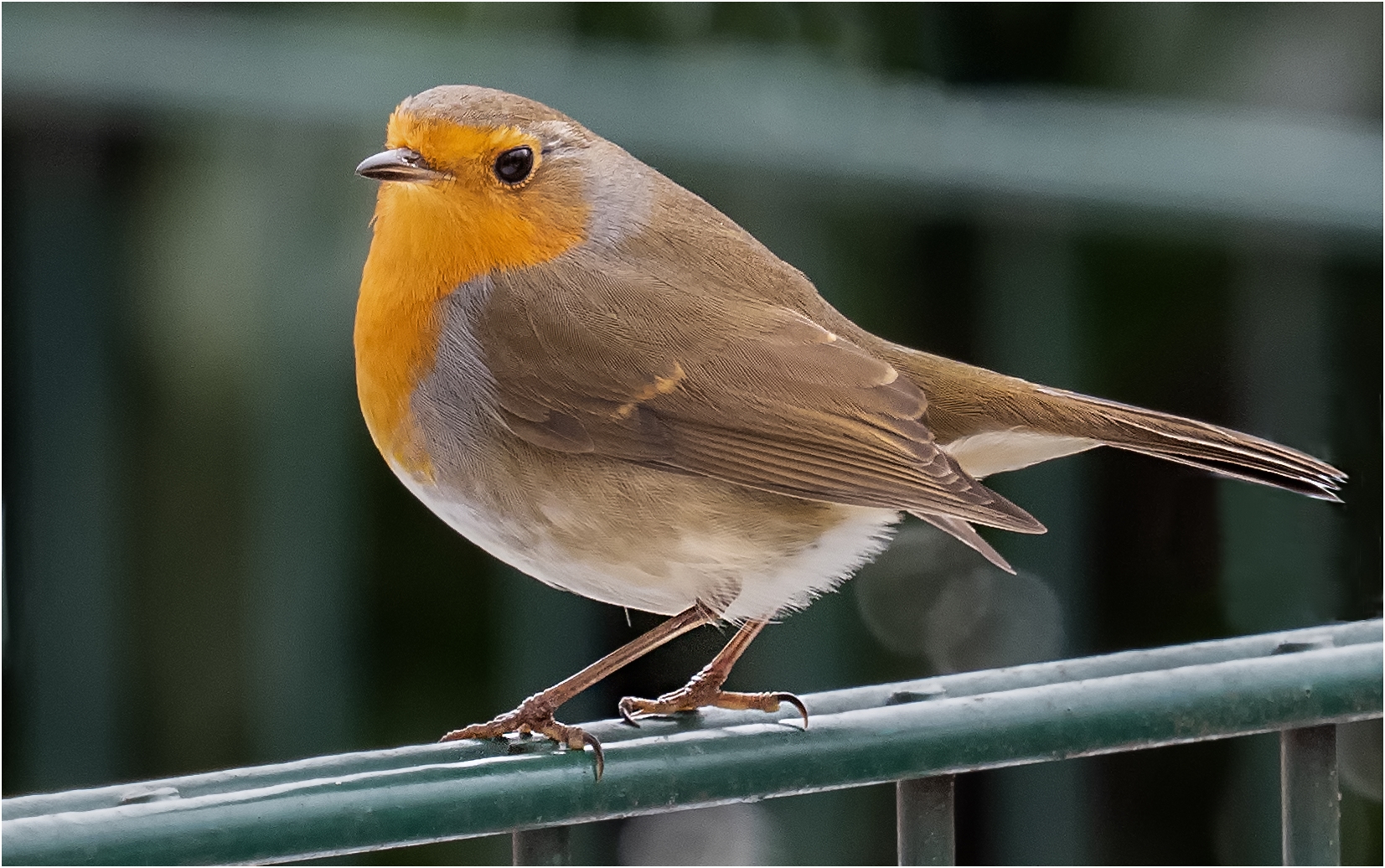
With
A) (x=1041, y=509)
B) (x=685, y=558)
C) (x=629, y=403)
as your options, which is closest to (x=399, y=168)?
(x=629, y=403)

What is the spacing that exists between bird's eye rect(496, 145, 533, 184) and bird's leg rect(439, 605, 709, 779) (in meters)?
0.51

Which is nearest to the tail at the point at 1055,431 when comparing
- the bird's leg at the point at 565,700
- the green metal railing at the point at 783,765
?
the green metal railing at the point at 783,765

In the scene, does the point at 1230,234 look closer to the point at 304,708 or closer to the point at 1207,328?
the point at 1207,328

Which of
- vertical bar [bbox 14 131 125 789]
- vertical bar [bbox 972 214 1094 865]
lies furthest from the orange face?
vertical bar [bbox 972 214 1094 865]

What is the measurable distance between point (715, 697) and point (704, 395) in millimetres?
336

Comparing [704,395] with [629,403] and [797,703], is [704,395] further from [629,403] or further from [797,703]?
[797,703]

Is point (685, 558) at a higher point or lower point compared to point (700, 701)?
higher

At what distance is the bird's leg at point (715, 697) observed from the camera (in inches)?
70.3

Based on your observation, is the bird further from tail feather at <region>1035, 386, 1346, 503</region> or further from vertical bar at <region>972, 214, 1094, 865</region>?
vertical bar at <region>972, 214, 1094, 865</region>

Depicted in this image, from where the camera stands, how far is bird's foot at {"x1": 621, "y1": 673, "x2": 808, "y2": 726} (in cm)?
177

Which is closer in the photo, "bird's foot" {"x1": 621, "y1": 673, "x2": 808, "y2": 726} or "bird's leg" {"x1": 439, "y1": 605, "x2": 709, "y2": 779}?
"bird's leg" {"x1": 439, "y1": 605, "x2": 709, "y2": 779}

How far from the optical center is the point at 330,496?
3.08 metres

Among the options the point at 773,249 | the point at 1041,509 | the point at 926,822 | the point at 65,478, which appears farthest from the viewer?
the point at 1041,509

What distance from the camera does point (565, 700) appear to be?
1.79m
